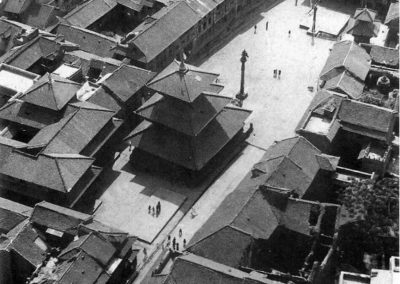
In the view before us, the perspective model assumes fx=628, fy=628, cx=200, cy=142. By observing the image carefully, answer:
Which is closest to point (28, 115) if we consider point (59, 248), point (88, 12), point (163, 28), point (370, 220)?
point (59, 248)

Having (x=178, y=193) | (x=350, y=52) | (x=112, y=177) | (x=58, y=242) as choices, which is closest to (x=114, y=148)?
(x=112, y=177)

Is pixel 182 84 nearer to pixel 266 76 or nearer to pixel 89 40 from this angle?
pixel 266 76

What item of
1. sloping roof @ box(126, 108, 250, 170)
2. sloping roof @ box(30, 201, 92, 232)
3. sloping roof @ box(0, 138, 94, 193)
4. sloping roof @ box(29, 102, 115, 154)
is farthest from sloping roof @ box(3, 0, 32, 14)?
sloping roof @ box(30, 201, 92, 232)

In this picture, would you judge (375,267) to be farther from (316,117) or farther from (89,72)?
(89,72)

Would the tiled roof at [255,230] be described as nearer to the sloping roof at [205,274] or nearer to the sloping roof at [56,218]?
the sloping roof at [205,274]

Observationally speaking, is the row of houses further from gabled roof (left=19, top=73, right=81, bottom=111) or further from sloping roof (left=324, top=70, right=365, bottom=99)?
sloping roof (left=324, top=70, right=365, bottom=99)
